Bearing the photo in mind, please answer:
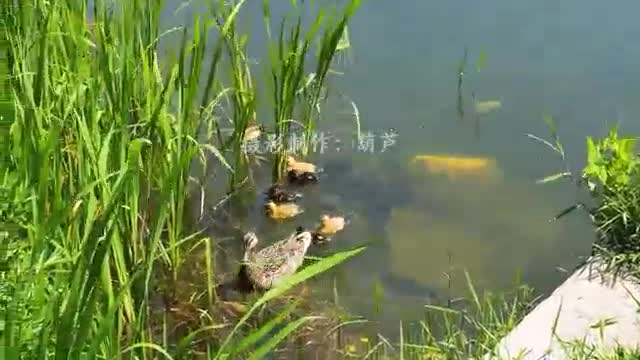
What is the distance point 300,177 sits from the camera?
3.90 metres

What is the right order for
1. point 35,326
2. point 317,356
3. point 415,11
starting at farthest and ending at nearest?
point 415,11 < point 317,356 < point 35,326

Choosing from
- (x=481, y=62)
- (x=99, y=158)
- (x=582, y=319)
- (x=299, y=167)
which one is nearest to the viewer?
(x=99, y=158)

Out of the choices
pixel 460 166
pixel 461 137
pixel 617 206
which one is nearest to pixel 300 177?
pixel 460 166

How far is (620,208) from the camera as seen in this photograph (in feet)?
9.74

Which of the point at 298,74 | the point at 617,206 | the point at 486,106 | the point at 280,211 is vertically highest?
the point at 298,74

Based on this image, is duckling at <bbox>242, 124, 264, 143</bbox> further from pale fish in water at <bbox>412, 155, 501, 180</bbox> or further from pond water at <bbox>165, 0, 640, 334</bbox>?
pale fish in water at <bbox>412, 155, 501, 180</bbox>

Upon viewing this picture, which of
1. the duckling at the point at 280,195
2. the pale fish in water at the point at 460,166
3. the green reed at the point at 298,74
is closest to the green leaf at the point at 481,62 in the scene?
the pale fish in water at the point at 460,166

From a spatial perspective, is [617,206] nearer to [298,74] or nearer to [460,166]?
Result: [460,166]

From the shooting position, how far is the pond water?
11.2 ft

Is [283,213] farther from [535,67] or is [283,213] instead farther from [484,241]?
[535,67]

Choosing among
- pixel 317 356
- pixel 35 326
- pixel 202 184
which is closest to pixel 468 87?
pixel 202 184

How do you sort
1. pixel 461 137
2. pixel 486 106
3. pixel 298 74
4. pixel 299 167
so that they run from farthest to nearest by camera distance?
pixel 486 106 → pixel 461 137 → pixel 299 167 → pixel 298 74

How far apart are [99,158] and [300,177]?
58.2 inches

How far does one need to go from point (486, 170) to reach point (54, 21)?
5.91 feet
